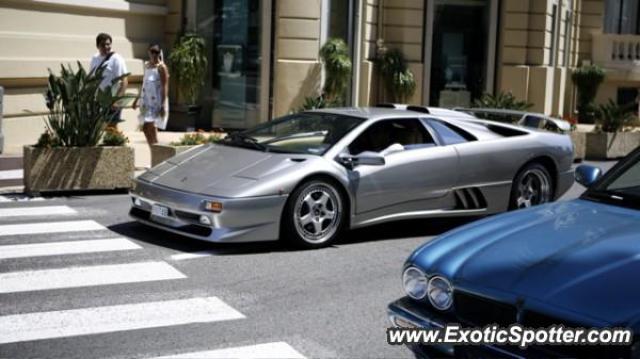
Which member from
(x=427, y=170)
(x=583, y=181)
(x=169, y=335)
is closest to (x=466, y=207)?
(x=427, y=170)

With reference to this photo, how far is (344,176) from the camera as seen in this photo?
8781 mm

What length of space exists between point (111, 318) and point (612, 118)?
14921mm

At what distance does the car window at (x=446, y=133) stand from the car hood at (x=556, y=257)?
444 centimetres

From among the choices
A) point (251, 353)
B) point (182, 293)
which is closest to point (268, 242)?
point (182, 293)

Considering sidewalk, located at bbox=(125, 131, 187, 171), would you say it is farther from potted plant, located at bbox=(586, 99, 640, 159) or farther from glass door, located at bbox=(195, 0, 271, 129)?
potted plant, located at bbox=(586, 99, 640, 159)

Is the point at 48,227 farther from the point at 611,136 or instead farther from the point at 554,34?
the point at 554,34

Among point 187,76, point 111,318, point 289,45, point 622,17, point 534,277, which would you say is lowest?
point 111,318

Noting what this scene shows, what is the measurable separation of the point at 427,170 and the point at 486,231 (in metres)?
4.43

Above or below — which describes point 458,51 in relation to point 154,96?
above

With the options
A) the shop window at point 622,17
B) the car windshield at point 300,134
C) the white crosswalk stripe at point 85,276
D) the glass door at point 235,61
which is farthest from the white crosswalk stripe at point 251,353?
the shop window at point 622,17

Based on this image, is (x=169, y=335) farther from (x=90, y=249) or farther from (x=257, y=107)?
(x=257, y=107)

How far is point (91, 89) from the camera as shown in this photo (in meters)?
11.3

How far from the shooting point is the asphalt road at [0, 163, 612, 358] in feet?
18.8

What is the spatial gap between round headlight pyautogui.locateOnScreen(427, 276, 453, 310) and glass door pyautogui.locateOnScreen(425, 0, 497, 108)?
1801 cm
